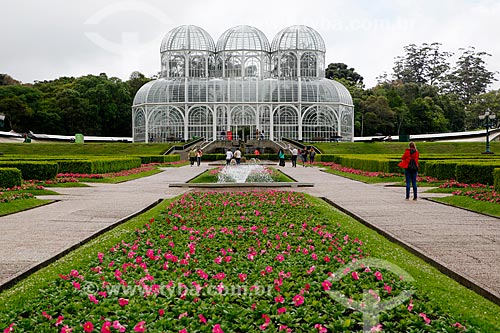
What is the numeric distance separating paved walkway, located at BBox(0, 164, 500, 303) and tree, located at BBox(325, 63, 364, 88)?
85.3 metres

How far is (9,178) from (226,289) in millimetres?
13221

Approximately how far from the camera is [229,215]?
443 inches

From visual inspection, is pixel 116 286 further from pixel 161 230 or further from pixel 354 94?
pixel 354 94

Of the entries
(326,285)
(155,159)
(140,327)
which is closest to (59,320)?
(140,327)

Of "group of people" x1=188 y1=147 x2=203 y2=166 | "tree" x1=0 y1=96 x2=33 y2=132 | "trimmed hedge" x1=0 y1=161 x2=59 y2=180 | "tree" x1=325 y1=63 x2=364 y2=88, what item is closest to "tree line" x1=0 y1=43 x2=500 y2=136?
"tree" x1=0 y1=96 x2=33 y2=132

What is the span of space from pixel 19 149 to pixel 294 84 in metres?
30.8

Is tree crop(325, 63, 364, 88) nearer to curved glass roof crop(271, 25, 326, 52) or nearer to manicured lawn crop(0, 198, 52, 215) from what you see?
curved glass roof crop(271, 25, 326, 52)

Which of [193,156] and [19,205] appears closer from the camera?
[19,205]

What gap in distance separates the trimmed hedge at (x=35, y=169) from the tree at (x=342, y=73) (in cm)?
8332

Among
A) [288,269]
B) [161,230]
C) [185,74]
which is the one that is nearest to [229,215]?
[161,230]

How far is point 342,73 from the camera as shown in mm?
100875

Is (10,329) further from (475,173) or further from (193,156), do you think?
(193,156)

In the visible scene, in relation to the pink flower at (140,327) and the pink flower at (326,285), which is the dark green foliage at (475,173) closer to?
the pink flower at (326,285)

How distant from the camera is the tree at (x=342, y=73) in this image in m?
100
